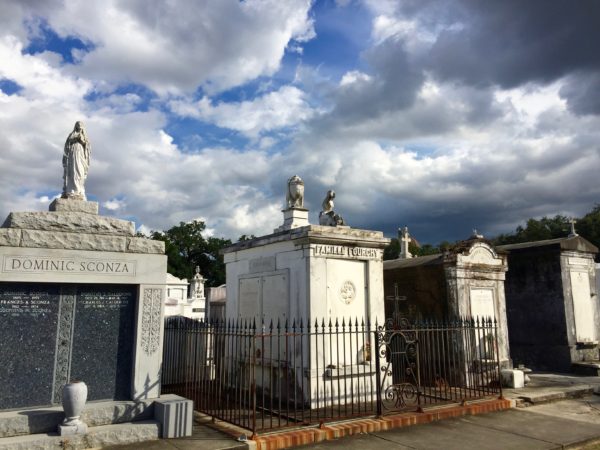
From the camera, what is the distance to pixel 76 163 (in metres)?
7.14

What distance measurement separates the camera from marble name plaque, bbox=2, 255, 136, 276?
6.03 m

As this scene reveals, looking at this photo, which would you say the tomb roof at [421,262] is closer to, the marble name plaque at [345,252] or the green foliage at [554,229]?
the marble name plaque at [345,252]

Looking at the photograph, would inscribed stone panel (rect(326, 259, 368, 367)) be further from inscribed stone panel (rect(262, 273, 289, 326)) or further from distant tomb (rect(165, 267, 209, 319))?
distant tomb (rect(165, 267, 209, 319))

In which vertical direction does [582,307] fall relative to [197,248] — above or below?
below

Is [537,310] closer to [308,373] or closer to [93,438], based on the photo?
[308,373]

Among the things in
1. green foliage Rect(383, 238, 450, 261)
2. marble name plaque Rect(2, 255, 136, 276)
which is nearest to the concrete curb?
marble name plaque Rect(2, 255, 136, 276)

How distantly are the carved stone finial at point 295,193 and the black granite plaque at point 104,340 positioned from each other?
14.9 feet

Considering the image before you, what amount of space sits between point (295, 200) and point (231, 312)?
9.80 ft

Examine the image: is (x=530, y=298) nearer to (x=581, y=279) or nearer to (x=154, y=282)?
(x=581, y=279)

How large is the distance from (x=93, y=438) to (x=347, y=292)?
5.05m

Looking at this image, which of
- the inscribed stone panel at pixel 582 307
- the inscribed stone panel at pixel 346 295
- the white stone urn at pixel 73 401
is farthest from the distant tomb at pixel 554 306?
the white stone urn at pixel 73 401

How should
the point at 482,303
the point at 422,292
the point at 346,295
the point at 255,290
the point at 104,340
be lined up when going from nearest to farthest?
1. the point at 104,340
2. the point at 346,295
3. the point at 255,290
4. the point at 482,303
5. the point at 422,292

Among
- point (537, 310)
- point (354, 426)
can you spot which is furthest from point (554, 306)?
point (354, 426)

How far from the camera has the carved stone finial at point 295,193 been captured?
1054 cm
